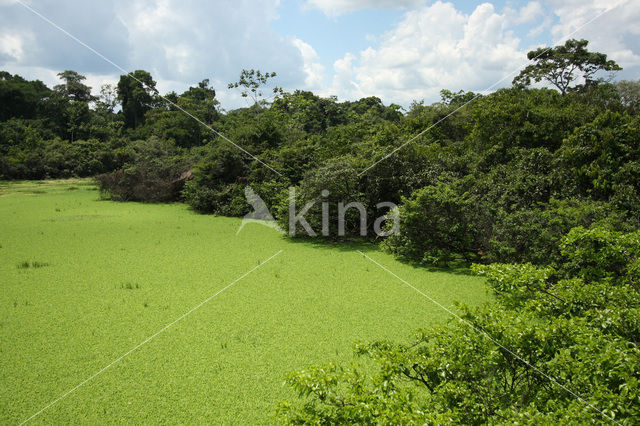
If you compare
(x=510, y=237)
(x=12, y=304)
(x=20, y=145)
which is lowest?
(x=12, y=304)

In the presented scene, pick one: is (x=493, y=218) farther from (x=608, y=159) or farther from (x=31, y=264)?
(x=31, y=264)

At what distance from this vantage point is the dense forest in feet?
6.15

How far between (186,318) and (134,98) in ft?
147

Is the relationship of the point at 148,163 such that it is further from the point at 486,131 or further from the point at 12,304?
the point at 486,131

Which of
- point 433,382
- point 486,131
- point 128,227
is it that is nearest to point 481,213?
point 486,131

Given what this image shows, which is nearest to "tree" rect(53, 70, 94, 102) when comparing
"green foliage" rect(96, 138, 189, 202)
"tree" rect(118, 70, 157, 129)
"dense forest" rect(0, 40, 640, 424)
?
"tree" rect(118, 70, 157, 129)

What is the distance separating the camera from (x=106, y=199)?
1769cm

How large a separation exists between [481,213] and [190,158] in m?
15.5

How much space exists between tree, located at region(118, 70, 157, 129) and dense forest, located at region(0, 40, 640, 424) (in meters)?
20.2

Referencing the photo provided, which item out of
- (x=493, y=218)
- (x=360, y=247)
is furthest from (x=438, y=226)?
(x=360, y=247)

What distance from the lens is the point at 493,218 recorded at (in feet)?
23.7

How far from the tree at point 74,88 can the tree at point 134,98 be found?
3.87 m

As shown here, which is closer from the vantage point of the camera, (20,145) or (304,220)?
(304,220)

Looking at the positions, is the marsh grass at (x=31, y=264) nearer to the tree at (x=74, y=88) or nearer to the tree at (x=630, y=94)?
the tree at (x=630, y=94)
